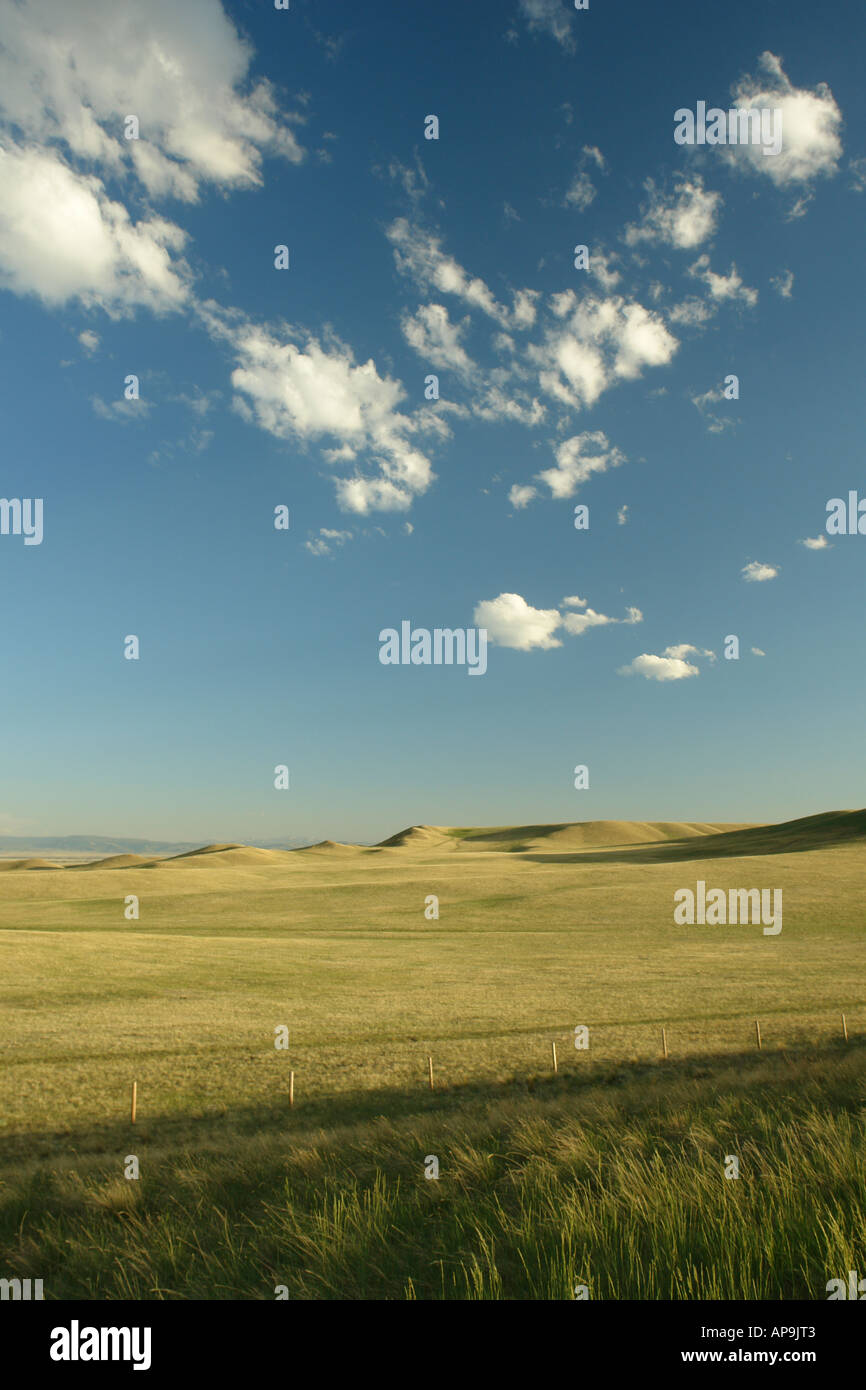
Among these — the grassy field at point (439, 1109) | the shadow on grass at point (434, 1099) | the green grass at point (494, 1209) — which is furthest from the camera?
the shadow on grass at point (434, 1099)

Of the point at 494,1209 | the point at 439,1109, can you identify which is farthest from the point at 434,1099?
the point at 494,1209

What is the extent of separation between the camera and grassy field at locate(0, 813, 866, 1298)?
17.3 ft

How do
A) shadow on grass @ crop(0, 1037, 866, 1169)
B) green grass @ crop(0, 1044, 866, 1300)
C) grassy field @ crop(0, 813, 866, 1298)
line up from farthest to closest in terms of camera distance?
→ shadow on grass @ crop(0, 1037, 866, 1169) < grassy field @ crop(0, 813, 866, 1298) < green grass @ crop(0, 1044, 866, 1300)

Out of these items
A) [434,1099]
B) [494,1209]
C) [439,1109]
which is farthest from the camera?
[434,1099]

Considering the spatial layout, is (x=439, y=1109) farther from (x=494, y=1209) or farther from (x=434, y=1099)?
(x=494, y=1209)

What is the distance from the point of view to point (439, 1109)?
16.6 meters

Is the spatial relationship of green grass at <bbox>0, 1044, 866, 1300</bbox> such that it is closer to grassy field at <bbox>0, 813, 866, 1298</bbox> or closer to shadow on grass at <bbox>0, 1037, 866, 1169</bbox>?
grassy field at <bbox>0, 813, 866, 1298</bbox>

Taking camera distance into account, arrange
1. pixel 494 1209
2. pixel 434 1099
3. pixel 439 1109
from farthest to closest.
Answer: pixel 434 1099, pixel 439 1109, pixel 494 1209

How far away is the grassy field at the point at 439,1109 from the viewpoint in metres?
5.29

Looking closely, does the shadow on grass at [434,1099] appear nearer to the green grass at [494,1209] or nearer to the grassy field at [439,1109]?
the grassy field at [439,1109]

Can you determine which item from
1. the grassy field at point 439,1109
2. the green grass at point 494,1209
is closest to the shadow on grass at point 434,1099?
the grassy field at point 439,1109

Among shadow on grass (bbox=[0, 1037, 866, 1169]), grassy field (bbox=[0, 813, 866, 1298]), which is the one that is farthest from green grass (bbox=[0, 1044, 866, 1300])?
shadow on grass (bbox=[0, 1037, 866, 1169])
